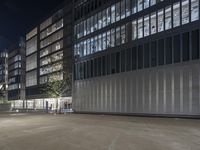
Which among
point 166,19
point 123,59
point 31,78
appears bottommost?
point 31,78

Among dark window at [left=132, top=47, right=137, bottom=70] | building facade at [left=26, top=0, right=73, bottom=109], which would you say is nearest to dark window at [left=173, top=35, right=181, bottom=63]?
dark window at [left=132, top=47, right=137, bottom=70]

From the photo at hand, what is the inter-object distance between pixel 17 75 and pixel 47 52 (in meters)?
34.5

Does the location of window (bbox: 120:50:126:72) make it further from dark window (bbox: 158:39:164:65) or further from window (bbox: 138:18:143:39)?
dark window (bbox: 158:39:164:65)

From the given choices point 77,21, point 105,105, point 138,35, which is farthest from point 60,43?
point 138,35

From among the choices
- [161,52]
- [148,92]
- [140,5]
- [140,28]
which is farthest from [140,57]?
[140,5]

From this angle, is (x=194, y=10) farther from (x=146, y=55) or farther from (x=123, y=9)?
(x=123, y=9)

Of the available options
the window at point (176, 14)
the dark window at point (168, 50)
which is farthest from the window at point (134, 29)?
the window at point (176, 14)

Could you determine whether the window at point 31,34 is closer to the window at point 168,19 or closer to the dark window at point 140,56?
the dark window at point 140,56

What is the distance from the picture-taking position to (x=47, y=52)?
96125 mm

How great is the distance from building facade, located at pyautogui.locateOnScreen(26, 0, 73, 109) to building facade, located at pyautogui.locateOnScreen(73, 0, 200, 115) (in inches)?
600

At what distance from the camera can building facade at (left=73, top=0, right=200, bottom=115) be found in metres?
39.1

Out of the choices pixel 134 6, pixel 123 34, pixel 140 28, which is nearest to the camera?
pixel 140 28

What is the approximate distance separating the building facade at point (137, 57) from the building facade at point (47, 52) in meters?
15.2

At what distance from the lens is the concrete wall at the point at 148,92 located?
38.0 m
